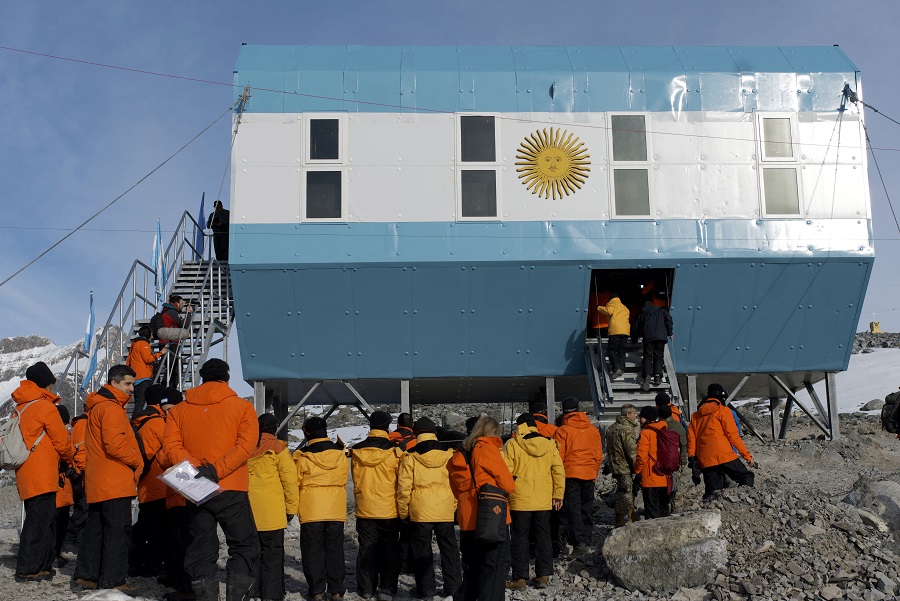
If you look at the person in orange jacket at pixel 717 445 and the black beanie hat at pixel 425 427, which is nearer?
the black beanie hat at pixel 425 427

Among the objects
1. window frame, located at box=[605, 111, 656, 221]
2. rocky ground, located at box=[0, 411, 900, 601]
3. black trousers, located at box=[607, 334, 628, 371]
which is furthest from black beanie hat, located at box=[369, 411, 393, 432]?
window frame, located at box=[605, 111, 656, 221]

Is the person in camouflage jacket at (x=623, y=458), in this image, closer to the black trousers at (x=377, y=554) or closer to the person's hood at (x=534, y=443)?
the person's hood at (x=534, y=443)

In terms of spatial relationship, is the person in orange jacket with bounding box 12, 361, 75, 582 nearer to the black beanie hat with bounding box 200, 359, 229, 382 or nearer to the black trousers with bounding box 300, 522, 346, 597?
the black beanie hat with bounding box 200, 359, 229, 382

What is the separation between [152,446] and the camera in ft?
28.1

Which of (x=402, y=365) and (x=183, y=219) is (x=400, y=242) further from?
(x=183, y=219)

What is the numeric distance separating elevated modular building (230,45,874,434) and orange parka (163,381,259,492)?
7.07 m

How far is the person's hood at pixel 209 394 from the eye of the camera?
280 inches

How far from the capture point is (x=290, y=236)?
14141 millimetres

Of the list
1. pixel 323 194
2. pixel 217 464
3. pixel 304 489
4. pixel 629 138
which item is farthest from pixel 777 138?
pixel 217 464

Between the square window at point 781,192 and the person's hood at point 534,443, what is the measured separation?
302 inches

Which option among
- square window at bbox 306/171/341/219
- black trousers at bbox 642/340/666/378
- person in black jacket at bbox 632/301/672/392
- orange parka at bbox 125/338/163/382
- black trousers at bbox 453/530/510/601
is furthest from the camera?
square window at bbox 306/171/341/219

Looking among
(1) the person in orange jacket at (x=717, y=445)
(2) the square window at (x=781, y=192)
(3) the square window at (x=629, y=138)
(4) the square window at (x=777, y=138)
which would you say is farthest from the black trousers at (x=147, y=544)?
(4) the square window at (x=777, y=138)

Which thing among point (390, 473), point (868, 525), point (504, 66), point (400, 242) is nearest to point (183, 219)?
point (400, 242)

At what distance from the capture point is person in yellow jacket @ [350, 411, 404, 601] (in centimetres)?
891
